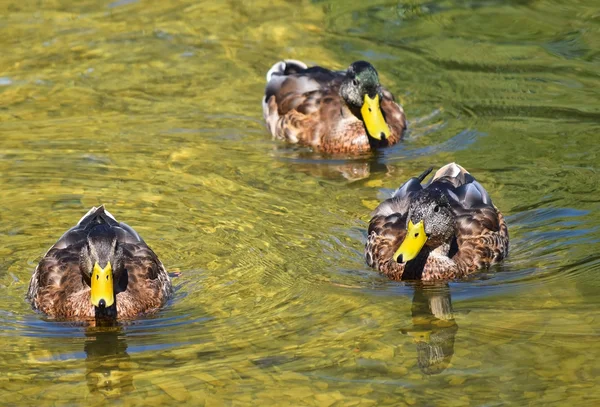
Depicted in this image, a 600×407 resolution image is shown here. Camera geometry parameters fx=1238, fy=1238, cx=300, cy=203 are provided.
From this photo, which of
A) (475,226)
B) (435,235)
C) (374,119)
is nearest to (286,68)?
(374,119)

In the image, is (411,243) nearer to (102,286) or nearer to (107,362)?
(102,286)

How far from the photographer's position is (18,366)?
8.55m

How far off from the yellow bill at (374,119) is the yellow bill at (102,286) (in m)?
5.07

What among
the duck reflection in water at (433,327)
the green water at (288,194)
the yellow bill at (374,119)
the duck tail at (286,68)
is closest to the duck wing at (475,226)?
the green water at (288,194)

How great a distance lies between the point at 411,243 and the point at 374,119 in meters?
3.77

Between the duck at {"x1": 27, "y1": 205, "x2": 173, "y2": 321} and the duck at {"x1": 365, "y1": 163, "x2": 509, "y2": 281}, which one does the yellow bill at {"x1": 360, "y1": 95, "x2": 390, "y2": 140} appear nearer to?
the duck at {"x1": 365, "y1": 163, "x2": 509, "y2": 281}

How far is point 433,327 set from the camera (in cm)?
921

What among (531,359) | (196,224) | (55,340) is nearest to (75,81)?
(196,224)

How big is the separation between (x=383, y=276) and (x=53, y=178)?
377 centimetres

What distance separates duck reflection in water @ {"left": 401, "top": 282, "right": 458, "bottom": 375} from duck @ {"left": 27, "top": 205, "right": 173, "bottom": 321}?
1.97 metres

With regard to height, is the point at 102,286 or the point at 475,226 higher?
the point at 102,286

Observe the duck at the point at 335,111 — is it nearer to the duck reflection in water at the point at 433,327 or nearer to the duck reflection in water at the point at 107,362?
the duck reflection in water at the point at 433,327

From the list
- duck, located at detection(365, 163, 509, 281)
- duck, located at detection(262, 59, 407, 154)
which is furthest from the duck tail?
duck, located at detection(365, 163, 509, 281)

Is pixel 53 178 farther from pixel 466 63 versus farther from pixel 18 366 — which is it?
pixel 466 63
